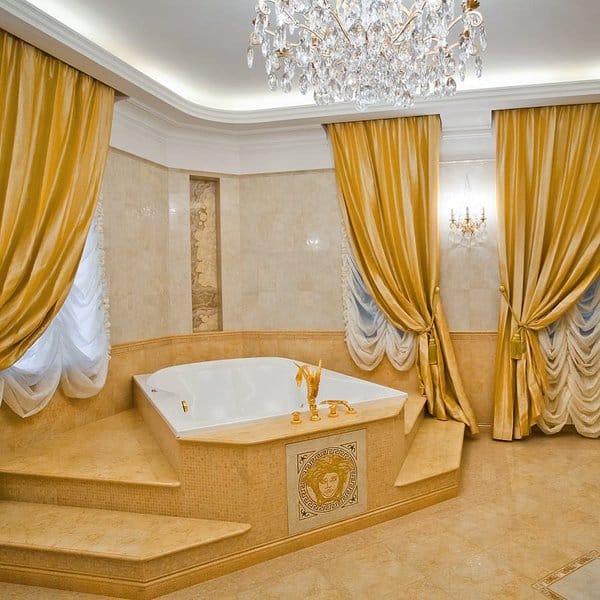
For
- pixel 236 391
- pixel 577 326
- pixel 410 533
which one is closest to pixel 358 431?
pixel 410 533

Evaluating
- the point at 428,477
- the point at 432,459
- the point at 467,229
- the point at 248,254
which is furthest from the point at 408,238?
the point at 428,477

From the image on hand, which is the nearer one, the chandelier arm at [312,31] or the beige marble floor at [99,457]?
the chandelier arm at [312,31]

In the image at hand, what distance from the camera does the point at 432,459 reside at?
2994 millimetres

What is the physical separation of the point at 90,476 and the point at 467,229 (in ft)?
10.2

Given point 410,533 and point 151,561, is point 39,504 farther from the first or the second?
point 410,533

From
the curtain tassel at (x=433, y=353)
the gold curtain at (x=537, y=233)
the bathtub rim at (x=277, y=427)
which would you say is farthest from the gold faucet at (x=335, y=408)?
the gold curtain at (x=537, y=233)

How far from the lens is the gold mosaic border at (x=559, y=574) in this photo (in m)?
1.98

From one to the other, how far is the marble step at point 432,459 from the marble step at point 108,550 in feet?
3.27

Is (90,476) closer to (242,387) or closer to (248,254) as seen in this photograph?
(242,387)

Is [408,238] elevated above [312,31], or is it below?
below

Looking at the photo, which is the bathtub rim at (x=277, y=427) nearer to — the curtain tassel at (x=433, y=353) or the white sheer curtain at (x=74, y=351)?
the white sheer curtain at (x=74, y=351)

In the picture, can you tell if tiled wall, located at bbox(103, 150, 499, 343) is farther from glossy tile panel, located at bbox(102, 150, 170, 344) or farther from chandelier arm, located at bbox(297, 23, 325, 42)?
chandelier arm, located at bbox(297, 23, 325, 42)

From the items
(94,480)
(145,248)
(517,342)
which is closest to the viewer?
(94,480)

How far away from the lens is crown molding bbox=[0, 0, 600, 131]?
2.47 m
